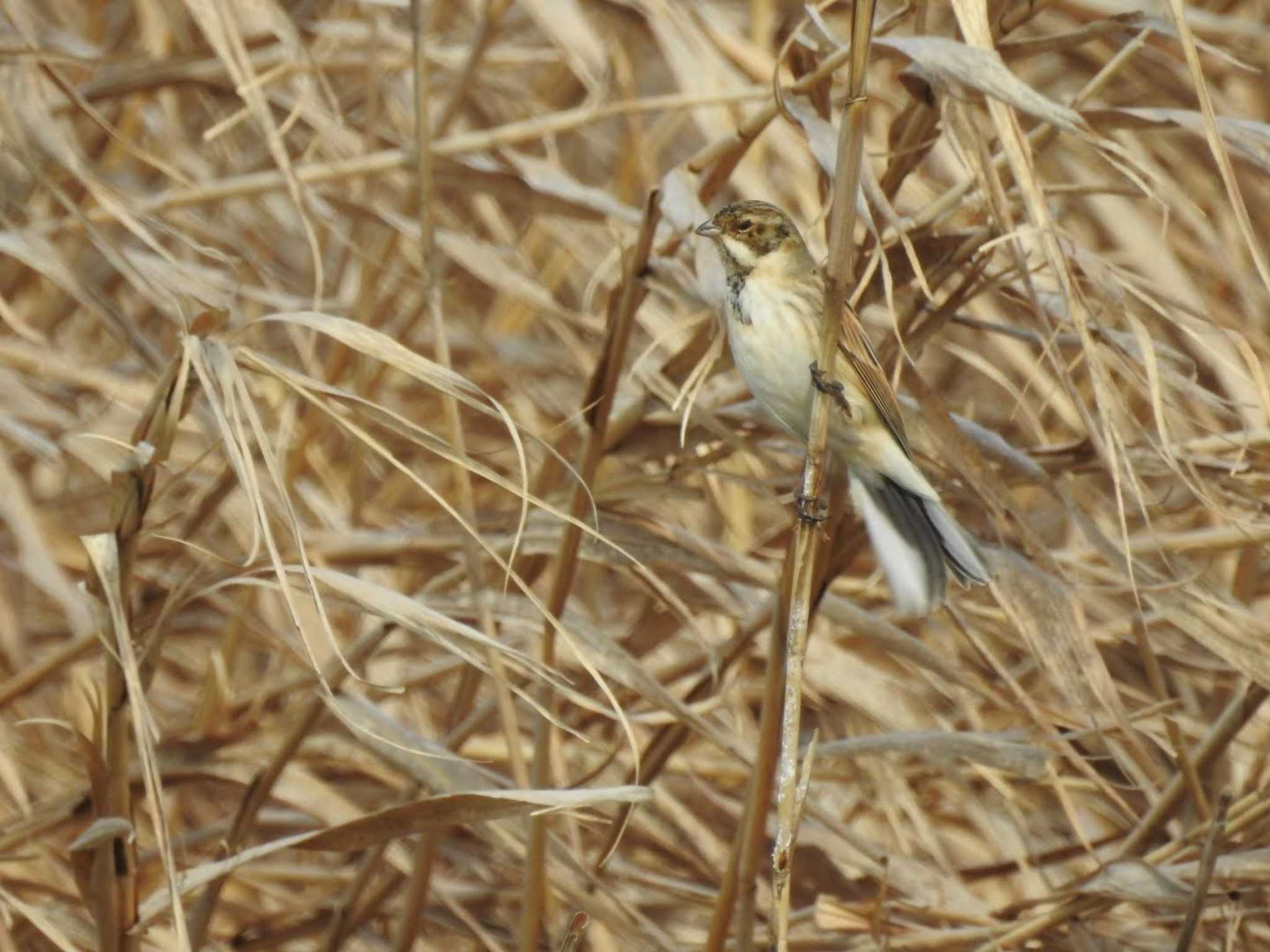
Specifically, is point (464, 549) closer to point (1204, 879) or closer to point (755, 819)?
point (755, 819)

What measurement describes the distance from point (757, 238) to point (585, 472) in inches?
18.3

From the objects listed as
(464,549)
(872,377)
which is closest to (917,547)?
(872,377)

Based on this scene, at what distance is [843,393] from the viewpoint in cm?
210

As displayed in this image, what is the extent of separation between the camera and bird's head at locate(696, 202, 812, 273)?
7.29 feet

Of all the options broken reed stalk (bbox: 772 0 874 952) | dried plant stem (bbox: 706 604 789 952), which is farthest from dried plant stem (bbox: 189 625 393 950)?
broken reed stalk (bbox: 772 0 874 952)

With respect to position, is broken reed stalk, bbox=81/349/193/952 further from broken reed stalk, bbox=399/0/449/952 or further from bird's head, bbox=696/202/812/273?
bird's head, bbox=696/202/812/273

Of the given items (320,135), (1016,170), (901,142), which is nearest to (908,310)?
(901,142)

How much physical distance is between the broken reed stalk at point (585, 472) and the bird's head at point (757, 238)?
30 cm

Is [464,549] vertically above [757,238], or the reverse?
[757,238]

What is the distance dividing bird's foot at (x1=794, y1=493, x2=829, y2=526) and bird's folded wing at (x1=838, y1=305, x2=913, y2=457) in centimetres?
19

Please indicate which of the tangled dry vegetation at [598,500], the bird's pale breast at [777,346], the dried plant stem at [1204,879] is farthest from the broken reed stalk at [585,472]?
the dried plant stem at [1204,879]

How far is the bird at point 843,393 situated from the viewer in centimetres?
193

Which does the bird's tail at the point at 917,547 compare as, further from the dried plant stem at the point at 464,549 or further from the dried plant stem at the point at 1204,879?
the dried plant stem at the point at 464,549

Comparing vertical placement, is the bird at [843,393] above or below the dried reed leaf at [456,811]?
above
